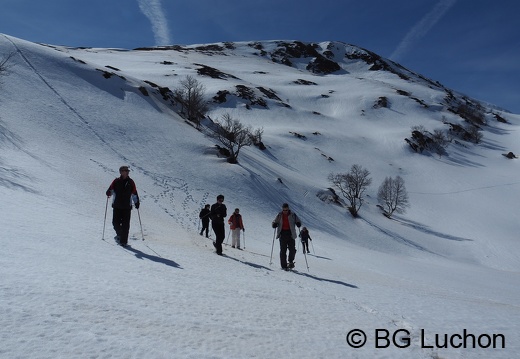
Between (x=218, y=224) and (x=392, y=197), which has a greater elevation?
(x=392, y=197)

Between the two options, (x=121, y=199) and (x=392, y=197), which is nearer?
(x=121, y=199)

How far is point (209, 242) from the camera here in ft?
48.8

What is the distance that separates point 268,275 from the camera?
9344 mm

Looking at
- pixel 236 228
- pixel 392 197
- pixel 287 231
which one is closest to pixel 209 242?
pixel 236 228

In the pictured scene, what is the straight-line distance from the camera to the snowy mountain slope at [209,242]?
443 cm

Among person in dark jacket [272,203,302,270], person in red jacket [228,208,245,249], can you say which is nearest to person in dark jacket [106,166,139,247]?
person in dark jacket [272,203,302,270]

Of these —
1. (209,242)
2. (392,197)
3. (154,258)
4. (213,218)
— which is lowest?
(154,258)

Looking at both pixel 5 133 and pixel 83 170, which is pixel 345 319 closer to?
pixel 83 170

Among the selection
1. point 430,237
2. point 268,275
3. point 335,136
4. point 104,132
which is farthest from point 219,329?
point 335,136

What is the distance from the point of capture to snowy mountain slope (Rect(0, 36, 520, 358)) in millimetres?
4426

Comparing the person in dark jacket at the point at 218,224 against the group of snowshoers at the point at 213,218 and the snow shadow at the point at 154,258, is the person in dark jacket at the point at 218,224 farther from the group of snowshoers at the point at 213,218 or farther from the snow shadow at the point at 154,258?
the snow shadow at the point at 154,258

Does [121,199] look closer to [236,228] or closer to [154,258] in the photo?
[154,258]

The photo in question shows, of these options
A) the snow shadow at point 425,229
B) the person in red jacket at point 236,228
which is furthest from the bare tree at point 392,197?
the person in red jacket at point 236,228

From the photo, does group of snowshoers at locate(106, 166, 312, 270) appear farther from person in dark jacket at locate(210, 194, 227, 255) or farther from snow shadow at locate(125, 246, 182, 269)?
snow shadow at locate(125, 246, 182, 269)
